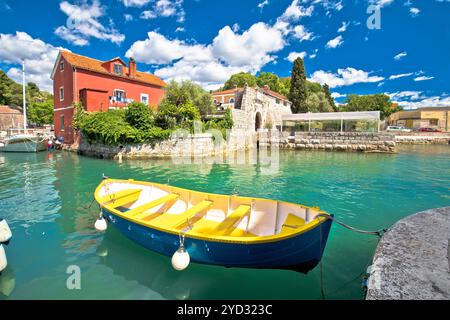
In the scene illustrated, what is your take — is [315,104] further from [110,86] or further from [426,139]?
[110,86]

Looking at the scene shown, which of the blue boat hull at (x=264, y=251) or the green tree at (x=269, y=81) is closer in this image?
the blue boat hull at (x=264, y=251)

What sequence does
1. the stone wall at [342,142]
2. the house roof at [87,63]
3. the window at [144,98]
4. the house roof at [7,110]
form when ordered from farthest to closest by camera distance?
1. the house roof at [7,110]
2. the window at [144,98]
3. the stone wall at [342,142]
4. the house roof at [87,63]

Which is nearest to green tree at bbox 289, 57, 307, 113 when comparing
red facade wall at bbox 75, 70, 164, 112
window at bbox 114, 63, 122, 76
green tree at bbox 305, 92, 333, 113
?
green tree at bbox 305, 92, 333, 113

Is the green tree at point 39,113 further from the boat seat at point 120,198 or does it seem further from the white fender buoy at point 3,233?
the white fender buoy at point 3,233

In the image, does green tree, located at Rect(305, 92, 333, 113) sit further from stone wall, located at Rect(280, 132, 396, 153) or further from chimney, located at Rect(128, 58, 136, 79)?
chimney, located at Rect(128, 58, 136, 79)

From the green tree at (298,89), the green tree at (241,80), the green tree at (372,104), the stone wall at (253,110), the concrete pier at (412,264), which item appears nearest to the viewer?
the concrete pier at (412,264)

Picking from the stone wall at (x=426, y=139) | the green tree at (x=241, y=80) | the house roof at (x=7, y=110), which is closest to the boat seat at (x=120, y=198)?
the stone wall at (x=426, y=139)

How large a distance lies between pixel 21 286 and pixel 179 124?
15976 mm

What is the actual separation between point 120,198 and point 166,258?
7.21ft

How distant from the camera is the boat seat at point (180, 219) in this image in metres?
4.13

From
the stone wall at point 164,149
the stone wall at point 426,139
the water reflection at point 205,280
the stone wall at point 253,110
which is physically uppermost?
the stone wall at point 253,110

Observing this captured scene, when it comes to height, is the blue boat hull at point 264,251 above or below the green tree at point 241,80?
below

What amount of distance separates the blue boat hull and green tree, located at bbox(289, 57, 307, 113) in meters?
41.2

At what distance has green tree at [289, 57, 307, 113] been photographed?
4091cm
